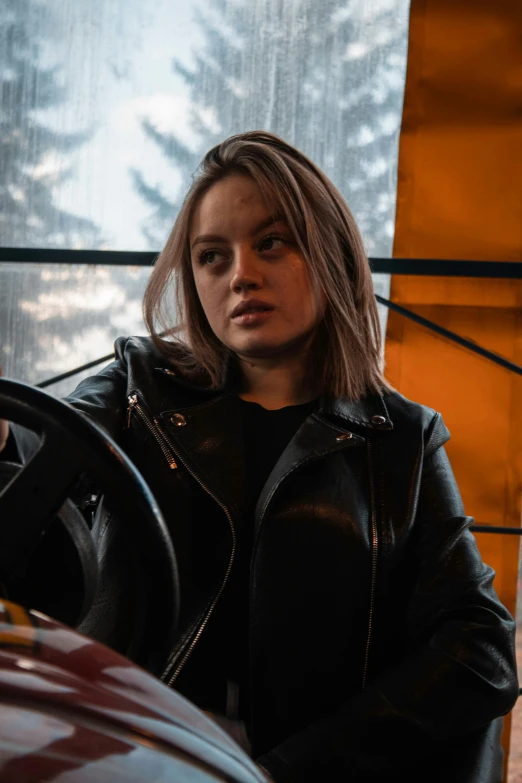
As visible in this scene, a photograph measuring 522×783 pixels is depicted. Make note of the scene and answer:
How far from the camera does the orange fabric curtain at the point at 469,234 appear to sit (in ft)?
7.71

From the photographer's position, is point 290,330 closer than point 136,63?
Yes

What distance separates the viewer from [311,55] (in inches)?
100

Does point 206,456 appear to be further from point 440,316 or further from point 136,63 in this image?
point 136,63

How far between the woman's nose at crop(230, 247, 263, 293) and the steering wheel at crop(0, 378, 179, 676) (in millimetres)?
535

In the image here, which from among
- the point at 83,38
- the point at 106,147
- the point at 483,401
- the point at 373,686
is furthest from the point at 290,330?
the point at 83,38

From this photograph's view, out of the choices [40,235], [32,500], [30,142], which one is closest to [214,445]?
[32,500]

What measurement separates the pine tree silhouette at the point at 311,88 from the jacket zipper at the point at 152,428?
4.92 feet

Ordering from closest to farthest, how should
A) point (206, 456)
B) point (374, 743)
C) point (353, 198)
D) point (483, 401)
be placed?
1. point (374, 743)
2. point (206, 456)
3. point (483, 401)
4. point (353, 198)

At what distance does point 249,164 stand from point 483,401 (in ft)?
4.66

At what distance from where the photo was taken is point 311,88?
2.54 meters

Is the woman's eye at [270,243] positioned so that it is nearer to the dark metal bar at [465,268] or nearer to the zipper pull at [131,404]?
the zipper pull at [131,404]

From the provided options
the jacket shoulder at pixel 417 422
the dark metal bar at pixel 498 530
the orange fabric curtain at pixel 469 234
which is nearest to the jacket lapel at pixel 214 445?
the jacket shoulder at pixel 417 422

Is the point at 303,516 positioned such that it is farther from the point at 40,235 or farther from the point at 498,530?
the point at 40,235

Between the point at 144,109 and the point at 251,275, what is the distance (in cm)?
170
